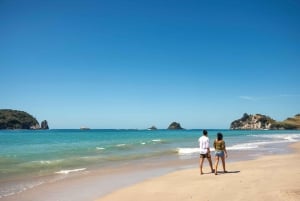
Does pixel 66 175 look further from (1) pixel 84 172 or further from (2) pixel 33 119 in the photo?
(2) pixel 33 119

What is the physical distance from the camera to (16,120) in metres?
177

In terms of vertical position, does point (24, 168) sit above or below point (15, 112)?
below

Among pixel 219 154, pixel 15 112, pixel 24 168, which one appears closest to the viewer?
pixel 219 154

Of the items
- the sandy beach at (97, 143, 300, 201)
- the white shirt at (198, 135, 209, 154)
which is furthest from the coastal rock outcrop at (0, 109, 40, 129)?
the sandy beach at (97, 143, 300, 201)

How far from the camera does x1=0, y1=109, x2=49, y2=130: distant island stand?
6845 inches

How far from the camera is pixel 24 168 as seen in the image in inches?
652

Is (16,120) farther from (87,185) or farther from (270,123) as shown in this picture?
(87,185)

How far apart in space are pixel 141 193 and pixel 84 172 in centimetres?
584

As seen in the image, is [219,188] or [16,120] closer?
[219,188]

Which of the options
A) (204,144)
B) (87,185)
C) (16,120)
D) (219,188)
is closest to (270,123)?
(16,120)

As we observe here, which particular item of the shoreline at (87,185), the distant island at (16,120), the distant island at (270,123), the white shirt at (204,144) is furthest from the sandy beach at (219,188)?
the distant island at (16,120)

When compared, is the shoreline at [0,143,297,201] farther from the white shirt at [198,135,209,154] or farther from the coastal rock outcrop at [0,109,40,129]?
the coastal rock outcrop at [0,109,40,129]

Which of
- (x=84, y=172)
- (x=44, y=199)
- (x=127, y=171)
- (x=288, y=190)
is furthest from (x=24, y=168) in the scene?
(x=288, y=190)

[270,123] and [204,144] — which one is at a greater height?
[270,123]
